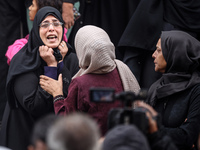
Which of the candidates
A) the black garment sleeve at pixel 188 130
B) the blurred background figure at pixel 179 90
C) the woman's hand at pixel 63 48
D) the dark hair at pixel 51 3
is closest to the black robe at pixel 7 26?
the dark hair at pixel 51 3

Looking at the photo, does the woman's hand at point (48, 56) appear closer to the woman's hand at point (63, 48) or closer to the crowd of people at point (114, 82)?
the crowd of people at point (114, 82)

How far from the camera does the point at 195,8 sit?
4.46 m

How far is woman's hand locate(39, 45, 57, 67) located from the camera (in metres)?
3.72

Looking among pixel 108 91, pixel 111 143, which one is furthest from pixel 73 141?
pixel 108 91

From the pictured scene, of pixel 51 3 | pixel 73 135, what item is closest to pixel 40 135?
pixel 73 135

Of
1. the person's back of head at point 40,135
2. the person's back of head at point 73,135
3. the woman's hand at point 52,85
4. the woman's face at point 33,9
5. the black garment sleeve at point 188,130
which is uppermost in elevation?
the person's back of head at point 73,135

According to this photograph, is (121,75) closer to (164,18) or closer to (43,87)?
(43,87)

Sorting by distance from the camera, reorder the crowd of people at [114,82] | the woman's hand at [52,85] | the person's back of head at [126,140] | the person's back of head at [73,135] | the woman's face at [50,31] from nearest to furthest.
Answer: the person's back of head at [73,135]
the person's back of head at [126,140]
the crowd of people at [114,82]
the woman's hand at [52,85]
the woman's face at [50,31]

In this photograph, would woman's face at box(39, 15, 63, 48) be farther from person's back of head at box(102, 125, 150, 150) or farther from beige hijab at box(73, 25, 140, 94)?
person's back of head at box(102, 125, 150, 150)

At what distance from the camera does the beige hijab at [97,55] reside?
305cm

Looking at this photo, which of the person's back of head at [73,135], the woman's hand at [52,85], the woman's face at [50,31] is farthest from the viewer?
the woman's face at [50,31]

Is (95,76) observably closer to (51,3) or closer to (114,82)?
(114,82)

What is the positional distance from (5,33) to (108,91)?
3.44 m

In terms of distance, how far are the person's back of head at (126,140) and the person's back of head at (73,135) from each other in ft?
0.52
